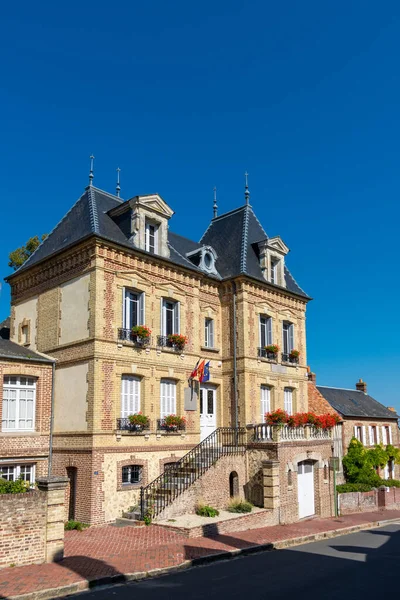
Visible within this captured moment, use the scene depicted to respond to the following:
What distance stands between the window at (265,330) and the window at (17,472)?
11.4 metres

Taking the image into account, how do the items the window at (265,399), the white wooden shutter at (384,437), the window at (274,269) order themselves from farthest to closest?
the white wooden shutter at (384,437) < the window at (274,269) < the window at (265,399)

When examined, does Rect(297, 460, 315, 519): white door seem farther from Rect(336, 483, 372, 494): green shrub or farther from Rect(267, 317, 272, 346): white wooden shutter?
Rect(336, 483, 372, 494): green shrub

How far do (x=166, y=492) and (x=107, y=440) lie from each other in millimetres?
2668

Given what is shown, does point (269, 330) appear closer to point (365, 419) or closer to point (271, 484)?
point (271, 484)

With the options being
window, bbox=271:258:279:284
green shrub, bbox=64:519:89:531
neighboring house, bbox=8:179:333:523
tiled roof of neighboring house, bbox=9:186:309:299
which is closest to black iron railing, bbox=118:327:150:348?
neighboring house, bbox=8:179:333:523

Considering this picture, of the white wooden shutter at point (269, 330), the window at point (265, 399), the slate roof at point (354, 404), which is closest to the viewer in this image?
the window at point (265, 399)

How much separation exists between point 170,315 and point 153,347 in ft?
6.13

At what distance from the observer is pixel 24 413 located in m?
18.9

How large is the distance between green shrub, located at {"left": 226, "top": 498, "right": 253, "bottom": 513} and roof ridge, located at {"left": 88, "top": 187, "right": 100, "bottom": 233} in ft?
35.2

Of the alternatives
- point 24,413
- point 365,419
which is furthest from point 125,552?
point 365,419

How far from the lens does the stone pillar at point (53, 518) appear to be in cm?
1270

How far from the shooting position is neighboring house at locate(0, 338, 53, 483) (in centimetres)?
1817

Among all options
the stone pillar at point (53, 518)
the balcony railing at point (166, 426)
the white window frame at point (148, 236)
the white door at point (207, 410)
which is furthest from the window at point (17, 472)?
the white window frame at point (148, 236)

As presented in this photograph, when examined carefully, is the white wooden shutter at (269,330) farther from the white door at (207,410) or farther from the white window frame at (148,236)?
the white window frame at (148,236)
